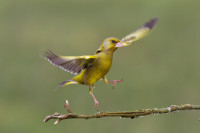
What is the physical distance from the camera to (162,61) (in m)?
9.20

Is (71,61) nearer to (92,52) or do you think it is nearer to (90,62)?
(90,62)

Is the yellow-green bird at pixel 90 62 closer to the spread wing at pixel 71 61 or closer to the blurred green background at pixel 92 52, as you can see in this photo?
the spread wing at pixel 71 61

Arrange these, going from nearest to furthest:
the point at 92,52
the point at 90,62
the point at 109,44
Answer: the point at 109,44 → the point at 90,62 → the point at 92,52

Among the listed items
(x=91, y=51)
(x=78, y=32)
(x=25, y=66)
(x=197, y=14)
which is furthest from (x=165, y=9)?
(x=25, y=66)

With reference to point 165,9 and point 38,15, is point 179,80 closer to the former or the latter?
point 165,9

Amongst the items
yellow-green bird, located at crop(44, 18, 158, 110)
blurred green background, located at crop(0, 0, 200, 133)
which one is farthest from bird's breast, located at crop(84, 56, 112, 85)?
blurred green background, located at crop(0, 0, 200, 133)

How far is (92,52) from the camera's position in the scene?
9.22 meters

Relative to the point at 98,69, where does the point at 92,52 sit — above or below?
above

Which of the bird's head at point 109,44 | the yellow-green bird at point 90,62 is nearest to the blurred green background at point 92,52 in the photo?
the yellow-green bird at point 90,62

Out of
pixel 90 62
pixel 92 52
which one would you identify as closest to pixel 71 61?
pixel 90 62

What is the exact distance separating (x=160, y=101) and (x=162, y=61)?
5.18 ft

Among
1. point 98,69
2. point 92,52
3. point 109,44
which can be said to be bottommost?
point 98,69

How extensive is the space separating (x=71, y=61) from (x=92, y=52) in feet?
22.3

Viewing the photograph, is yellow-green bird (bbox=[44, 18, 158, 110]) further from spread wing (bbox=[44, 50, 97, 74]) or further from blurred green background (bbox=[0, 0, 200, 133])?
blurred green background (bbox=[0, 0, 200, 133])
